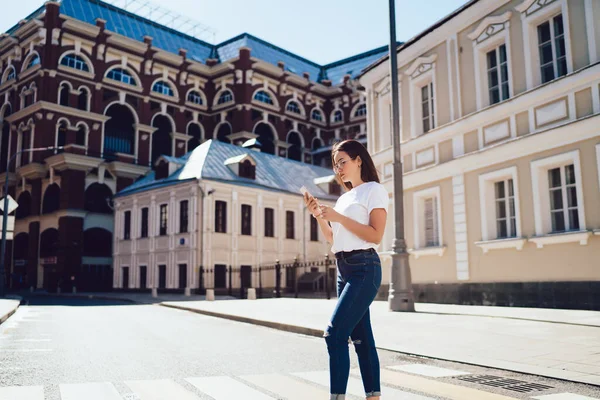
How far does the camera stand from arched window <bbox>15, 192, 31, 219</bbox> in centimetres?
4431

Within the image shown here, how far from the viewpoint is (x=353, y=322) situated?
3.69 m

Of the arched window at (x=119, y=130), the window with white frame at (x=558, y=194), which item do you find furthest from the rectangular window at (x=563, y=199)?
the arched window at (x=119, y=130)

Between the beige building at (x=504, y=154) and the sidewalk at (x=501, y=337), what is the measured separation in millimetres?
1382

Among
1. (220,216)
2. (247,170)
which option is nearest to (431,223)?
(220,216)

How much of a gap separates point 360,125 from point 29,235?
32.8m

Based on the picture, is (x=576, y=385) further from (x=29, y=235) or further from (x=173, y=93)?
(x=173, y=93)

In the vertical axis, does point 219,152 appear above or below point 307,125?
below

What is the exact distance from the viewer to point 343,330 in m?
3.67

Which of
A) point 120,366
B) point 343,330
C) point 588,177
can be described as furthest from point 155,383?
point 588,177

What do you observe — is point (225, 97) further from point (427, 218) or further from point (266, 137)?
point (427, 218)

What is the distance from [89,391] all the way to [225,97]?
160 ft

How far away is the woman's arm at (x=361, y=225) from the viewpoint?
145 inches

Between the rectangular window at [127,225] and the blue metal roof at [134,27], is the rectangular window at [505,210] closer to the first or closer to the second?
the rectangular window at [127,225]

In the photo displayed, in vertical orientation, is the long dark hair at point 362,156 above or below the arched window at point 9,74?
below
